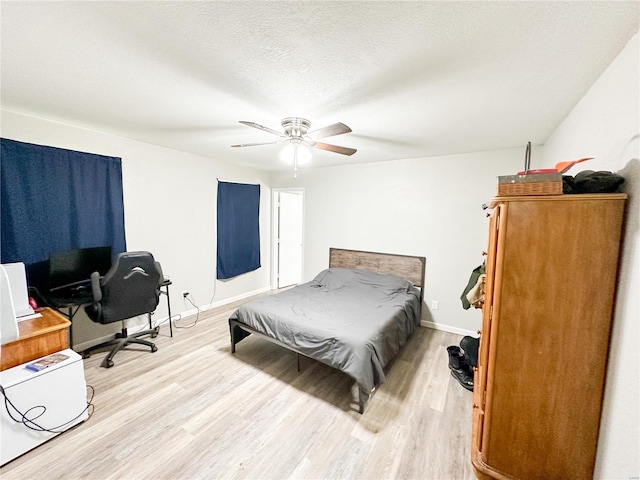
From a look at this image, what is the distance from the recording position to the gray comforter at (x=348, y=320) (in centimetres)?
205

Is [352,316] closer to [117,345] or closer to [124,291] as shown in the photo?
[124,291]

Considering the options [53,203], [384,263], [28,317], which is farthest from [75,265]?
[384,263]

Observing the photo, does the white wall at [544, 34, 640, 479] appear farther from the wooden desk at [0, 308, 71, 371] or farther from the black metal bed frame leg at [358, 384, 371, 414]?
the wooden desk at [0, 308, 71, 371]

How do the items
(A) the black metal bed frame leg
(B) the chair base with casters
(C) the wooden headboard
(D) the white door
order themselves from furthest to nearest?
(D) the white door, (C) the wooden headboard, (B) the chair base with casters, (A) the black metal bed frame leg

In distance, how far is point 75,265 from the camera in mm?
2631

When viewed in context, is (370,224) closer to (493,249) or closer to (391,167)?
(391,167)

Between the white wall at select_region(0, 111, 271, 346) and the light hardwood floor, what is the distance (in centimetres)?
124

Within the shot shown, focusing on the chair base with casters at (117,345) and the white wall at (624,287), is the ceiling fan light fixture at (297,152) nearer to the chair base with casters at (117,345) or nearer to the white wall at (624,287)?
the white wall at (624,287)

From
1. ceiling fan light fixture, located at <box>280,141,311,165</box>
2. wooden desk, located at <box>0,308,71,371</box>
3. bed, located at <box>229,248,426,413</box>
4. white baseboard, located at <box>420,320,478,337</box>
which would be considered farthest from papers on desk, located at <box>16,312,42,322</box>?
white baseboard, located at <box>420,320,478,337</box>

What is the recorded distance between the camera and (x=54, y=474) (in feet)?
4.91

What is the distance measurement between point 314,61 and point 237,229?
3505 mm

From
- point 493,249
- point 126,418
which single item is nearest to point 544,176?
point 493,249

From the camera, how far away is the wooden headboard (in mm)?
3637

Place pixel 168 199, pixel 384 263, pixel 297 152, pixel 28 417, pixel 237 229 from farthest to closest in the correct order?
1. pixel 237 229
2. pixel 384 263
3. pixel 168 199
4. pixel 297 152
5. pixel 28 417
